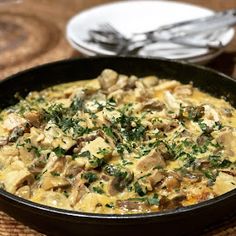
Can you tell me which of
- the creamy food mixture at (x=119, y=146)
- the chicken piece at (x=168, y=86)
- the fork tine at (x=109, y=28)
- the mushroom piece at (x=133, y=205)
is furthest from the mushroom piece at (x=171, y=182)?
the fork tine at (x=109, y=28)

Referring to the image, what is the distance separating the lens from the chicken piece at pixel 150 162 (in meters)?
2.16

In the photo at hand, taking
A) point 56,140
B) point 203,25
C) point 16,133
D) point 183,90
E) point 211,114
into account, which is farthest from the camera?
point 203,25

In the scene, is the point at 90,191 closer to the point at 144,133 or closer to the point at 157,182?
the point at 157,182

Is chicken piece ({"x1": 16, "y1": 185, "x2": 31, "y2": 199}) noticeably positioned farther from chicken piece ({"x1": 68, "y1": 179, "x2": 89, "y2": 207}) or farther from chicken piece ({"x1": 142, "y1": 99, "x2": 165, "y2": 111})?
chicken piece ({"x1": 142, "y1": 99, "x2": 165, "y2": 111})

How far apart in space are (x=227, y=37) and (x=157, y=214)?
6.68 ft

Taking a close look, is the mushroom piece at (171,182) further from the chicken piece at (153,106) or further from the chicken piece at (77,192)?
the chicken piece at (153,106)

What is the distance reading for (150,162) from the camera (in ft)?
7.09

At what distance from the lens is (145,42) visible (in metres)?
3.53

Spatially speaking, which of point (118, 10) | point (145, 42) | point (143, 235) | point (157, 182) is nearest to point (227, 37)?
point (145, 42)

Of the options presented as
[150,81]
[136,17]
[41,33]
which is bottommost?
[41,33]

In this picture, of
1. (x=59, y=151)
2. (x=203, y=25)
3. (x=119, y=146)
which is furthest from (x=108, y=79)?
(x=203, y=25)

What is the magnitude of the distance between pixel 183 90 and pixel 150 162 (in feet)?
2.54

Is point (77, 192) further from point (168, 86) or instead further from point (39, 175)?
point (168, 86)

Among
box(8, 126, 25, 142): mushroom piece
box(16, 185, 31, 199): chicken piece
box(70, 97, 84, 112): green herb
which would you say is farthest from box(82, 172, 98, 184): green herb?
box(70, 97, 84, 112): green herb
